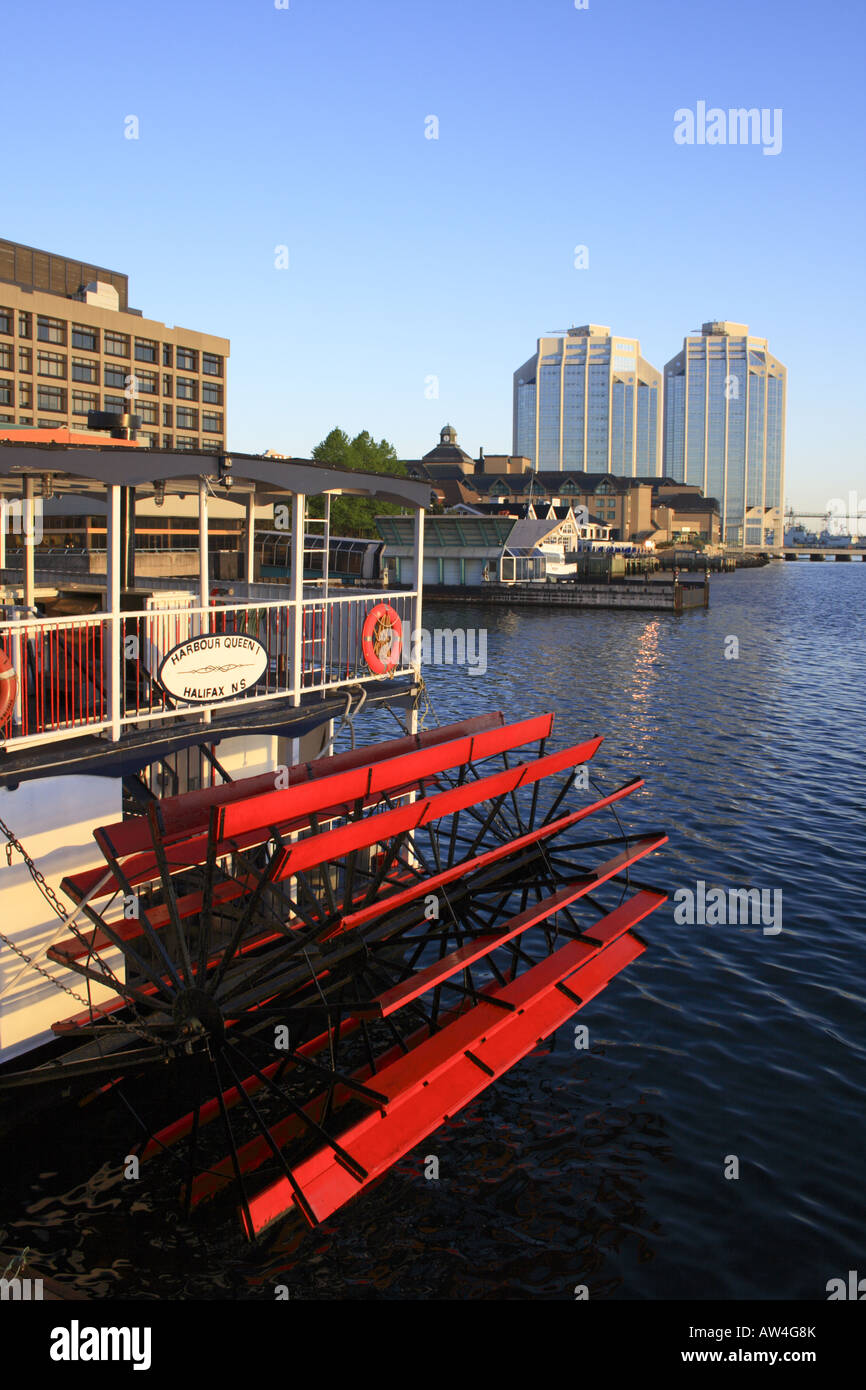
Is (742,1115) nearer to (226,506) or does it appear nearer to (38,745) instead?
(38,745)

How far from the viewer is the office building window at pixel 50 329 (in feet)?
314

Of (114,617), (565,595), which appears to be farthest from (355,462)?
(114,617)

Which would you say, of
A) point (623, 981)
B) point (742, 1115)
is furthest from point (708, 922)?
point (742, 1115)

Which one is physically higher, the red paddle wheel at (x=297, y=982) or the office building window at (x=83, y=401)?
the office building window at (x=83, y=401)

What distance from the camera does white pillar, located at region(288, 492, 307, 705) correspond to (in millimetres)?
12383

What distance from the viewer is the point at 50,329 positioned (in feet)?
319

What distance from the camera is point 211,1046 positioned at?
9523mm

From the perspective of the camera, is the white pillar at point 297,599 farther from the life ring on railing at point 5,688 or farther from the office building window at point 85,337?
the office building window at point 85,337

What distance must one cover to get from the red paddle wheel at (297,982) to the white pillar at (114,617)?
1.12m

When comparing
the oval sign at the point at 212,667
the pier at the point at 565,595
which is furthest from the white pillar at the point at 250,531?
the pier at the point at 565,595

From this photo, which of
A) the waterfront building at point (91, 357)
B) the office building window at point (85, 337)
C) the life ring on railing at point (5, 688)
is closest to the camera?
the life ring on railing at point (5, 688)

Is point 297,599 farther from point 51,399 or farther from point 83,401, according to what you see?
point 83,401

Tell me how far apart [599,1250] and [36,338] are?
10030 cm

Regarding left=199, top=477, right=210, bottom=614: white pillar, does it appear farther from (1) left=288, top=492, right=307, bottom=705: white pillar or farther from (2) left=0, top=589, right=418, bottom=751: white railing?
(1) left=288, top=492, right=307, bottom=705: white pillar
